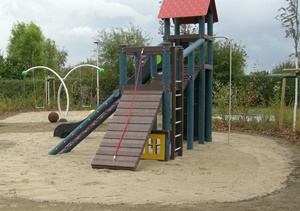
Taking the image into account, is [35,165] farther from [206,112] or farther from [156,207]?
[206,112]

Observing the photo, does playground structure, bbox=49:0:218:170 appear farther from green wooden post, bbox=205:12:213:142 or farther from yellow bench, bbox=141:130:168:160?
green wooden post, bbox=205:12:213:142

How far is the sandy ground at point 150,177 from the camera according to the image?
5.06 m

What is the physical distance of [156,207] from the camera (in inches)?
184

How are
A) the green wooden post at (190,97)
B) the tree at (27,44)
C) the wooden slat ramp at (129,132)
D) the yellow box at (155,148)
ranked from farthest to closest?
the tree at (27,44)
the green wooden post at (190,97)
the yellow box at (155,148)
the wooden slat ramp at (129,132)

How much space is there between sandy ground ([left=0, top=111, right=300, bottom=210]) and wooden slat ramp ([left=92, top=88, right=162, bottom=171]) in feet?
0.61

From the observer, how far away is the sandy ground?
16.6ft

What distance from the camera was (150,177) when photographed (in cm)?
615

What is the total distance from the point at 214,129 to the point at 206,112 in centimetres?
278

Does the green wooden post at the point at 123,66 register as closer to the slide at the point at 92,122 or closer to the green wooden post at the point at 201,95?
the slide at the point at 92,122

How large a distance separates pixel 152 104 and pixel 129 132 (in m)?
0.65

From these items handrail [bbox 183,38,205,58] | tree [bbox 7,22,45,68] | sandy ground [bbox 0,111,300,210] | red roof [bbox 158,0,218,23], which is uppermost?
tree [bbox 7,22,45,68]

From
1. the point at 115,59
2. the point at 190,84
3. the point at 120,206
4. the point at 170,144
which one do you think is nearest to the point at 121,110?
the point at 170,144

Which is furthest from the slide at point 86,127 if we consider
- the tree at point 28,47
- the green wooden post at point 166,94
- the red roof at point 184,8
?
the tree at point 28,47

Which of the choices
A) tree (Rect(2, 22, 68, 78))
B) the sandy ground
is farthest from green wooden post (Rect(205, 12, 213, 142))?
tree (Rect(2, 22, 68, 78))
